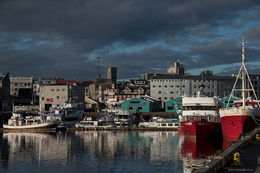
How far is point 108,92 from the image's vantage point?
14838 cm

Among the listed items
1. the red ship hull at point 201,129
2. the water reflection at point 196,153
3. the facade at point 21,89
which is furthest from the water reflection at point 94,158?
the facade at point 21,89

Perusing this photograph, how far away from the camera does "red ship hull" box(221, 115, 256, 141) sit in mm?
43406

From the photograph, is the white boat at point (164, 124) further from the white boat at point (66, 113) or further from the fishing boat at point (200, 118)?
the fishing boat at point (200, 118)

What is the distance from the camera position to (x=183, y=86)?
131250 millimetres

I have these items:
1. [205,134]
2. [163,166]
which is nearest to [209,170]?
[163,166]

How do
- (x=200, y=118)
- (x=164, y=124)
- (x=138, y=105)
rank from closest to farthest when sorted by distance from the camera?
(x=200, y=118) → (x=164, y=124) → (x=138, y=105)

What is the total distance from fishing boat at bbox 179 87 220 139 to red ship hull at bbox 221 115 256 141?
6496 mm

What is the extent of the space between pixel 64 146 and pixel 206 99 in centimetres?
2372

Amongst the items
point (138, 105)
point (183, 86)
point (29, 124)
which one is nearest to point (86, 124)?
point (29, 124)

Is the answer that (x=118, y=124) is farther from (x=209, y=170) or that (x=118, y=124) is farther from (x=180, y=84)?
(x=209, y=170)

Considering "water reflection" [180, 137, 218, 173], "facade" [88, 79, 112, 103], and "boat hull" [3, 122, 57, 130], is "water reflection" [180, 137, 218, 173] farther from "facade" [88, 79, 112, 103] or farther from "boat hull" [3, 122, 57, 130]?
"facade" [88, 79, 112, 103]

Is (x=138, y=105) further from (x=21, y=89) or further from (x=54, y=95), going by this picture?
(x=21, y=89)

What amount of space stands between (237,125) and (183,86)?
87.4 metres

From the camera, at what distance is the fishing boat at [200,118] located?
53656 mm
